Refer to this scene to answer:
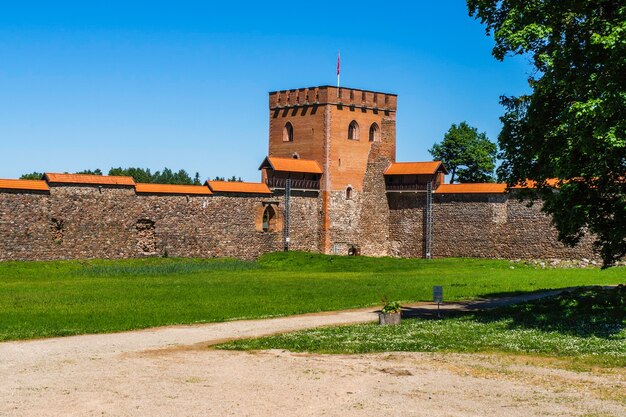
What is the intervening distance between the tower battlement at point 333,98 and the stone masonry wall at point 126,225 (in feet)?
23.8

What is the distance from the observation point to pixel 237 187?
5178 centimetres

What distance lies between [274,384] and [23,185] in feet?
108

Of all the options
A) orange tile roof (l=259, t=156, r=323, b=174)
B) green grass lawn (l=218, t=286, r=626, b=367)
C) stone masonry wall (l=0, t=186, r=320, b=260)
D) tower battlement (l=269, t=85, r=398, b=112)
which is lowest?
green grass lawn (l=218, t=286, r=626, b=367)

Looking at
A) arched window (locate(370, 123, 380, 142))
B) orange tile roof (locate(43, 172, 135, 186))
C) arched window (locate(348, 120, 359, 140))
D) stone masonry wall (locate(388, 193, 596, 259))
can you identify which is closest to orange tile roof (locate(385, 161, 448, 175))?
stone masonry wall (locate(388, 193, 596, 259))

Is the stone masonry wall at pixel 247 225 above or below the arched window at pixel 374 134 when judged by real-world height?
below

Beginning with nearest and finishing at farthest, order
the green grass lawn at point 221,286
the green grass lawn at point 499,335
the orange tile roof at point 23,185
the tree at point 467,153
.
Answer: the green grass lawn at point 499,335 < the green grass lawn at point 221,286 < the orange tile roof at point 23,185 < the tree at point 467,153

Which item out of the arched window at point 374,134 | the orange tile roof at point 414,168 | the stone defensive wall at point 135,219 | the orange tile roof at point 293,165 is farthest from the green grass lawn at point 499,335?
the arched window at point 374,134

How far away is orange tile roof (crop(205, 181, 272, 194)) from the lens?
50.9 meters

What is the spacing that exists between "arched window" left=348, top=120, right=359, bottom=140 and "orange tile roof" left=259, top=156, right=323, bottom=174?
10.3 feet

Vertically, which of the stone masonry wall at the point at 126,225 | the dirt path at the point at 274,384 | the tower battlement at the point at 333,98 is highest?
the tower battlement at the point at 333,98

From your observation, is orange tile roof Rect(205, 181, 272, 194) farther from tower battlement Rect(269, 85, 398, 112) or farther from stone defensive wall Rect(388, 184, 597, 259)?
stone defensive wall Rect(388, 184, 597, 259)

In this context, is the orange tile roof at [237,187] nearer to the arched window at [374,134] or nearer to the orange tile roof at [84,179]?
the orange tile roof at [84,179]

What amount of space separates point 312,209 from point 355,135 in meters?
5.67

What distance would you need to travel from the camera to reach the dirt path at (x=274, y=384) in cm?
1231
